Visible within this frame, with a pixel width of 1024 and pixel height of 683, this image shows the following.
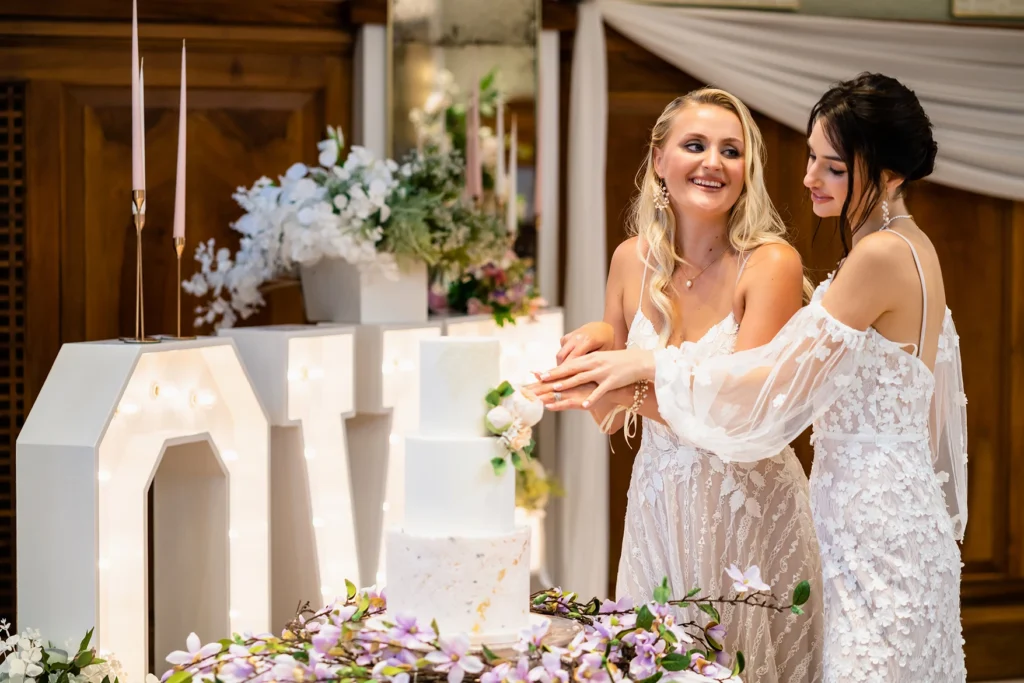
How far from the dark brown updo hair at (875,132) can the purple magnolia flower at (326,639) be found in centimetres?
127

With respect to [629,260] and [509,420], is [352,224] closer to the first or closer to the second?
[629,260]

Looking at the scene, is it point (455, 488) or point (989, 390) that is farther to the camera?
point (989, 390)

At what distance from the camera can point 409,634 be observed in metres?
1.91

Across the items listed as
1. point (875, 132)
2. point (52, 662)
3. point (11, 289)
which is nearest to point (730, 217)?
point (875, 132)

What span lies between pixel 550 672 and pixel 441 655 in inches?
6.7

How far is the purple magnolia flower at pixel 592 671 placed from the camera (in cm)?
190

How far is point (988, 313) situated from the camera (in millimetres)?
5504

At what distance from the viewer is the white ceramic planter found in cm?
385

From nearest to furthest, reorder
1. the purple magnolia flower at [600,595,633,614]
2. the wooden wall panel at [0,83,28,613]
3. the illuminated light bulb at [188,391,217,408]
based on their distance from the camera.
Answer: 1. the purple magnolia flower at [600,595,633,614]
2. the illuminated light bulb at [188,391,217,408]
3. the wooden wall panel at [0,83,28,613]

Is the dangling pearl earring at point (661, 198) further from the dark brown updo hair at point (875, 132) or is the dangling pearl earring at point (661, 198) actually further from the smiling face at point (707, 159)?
the dark brown updo hair at point (875, 132)

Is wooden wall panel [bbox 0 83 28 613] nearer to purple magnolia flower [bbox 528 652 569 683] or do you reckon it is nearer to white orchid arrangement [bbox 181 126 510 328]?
white orchid arrangement [bbox 181 126 510 328]

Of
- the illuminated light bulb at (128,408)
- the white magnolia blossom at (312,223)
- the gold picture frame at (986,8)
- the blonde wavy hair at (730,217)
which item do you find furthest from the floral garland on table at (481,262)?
the gold picture frame at (986,8)

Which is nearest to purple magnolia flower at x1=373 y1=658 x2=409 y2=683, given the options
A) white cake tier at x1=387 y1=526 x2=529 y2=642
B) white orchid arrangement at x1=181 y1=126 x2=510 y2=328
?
white cake tier at x1=387 y1=526 x2=529 y2=642

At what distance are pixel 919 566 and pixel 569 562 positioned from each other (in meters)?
2.73
